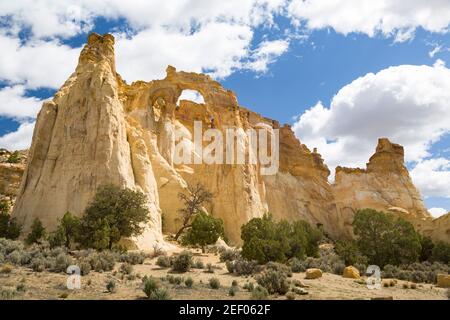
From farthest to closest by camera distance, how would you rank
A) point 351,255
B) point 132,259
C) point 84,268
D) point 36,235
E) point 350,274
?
point 36,235
point 351,255
point 132,259
point 350,274
point 84,268

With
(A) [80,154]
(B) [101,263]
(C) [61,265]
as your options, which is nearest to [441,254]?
(B) [101,263]

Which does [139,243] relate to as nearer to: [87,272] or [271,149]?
[87,272]

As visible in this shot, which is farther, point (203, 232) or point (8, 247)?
point (203, 232)

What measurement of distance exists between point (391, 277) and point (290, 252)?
6062 millimetres

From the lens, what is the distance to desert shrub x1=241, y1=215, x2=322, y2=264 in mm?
21234

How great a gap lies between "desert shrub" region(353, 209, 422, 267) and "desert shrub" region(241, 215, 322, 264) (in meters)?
4.08

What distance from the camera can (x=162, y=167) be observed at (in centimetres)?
3878

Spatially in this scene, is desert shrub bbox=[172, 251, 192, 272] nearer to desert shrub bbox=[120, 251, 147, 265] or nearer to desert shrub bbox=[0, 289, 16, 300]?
desert shrub bbox=[120, 251, 147, 265]

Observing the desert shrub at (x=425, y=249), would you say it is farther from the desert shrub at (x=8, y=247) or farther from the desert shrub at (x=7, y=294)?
the desert shrub at (x=7, y=294)

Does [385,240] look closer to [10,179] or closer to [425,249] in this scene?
[425,249]

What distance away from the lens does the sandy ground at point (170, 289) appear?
12.1 meters

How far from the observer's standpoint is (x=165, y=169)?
38.9 m

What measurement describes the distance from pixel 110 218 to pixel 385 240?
17.4 metres
